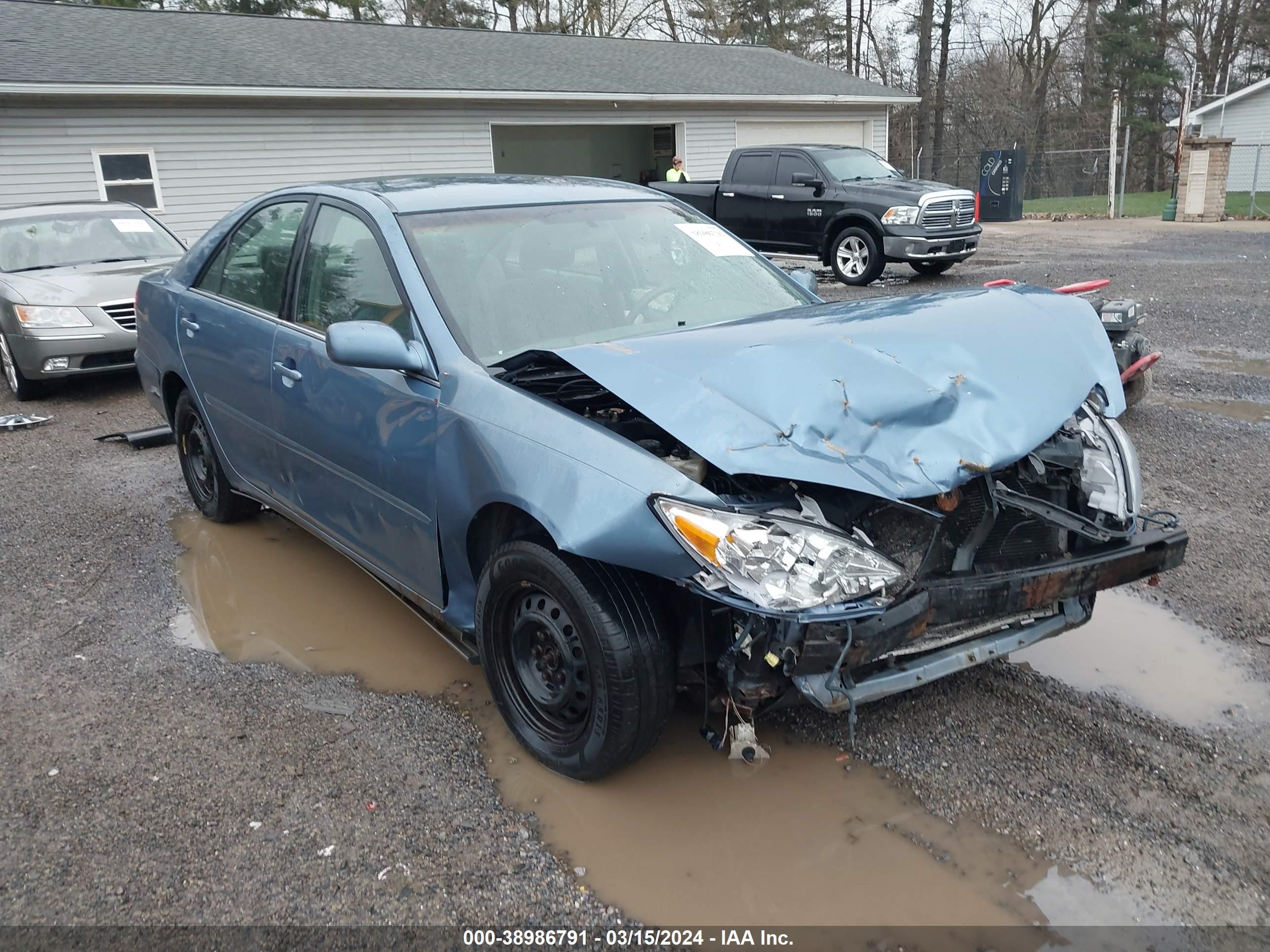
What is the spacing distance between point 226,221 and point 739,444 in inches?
138

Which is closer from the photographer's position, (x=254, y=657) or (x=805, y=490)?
(x=805, y=490)

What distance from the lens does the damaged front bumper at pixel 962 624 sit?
2.55 m

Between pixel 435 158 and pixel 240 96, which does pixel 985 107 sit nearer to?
pixel 435 158

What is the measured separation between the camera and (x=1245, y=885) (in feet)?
8.16

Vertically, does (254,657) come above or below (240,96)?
below

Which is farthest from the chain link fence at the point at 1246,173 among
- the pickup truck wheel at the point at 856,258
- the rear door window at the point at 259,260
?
the rear door window at the point at 259,260

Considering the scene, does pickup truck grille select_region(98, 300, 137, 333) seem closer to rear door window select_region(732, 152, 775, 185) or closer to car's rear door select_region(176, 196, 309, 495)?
car's rear door select_region(176, 196, 309, 495)

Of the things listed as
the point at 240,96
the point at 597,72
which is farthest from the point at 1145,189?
the point at 240,96

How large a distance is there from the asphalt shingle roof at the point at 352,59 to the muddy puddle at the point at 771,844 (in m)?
14.7

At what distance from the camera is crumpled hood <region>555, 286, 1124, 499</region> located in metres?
2.62

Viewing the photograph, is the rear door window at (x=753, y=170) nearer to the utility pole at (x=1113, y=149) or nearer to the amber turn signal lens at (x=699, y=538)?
the utility pole at (x=1113, y=149)

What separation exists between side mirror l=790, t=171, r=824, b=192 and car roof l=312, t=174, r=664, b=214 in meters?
10.4

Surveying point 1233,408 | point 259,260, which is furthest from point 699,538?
point 1233,408

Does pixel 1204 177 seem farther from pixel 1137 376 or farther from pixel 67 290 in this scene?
pixel 67 290
